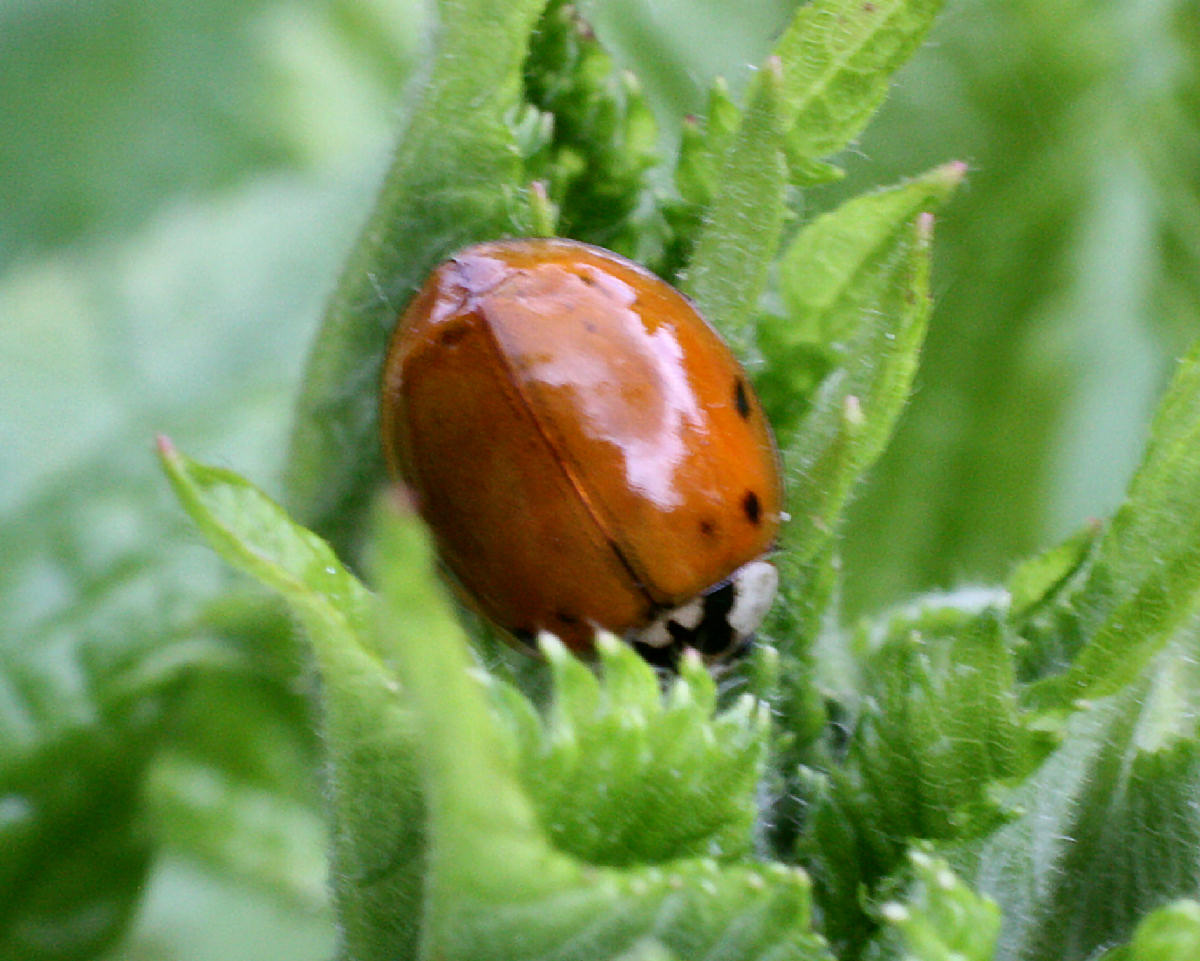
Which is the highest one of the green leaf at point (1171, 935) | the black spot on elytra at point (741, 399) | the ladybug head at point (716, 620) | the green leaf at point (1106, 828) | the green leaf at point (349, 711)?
the green leaf at point (349, 711)

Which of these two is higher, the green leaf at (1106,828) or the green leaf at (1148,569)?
the green leaf at (1148,569)

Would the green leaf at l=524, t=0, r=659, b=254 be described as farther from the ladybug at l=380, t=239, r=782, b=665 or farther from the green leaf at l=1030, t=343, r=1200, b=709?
the green leaf at l=1030, t=343, r=1200, b=709

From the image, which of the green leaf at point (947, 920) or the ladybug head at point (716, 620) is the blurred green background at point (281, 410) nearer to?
the ladybug head at point (716, 620)

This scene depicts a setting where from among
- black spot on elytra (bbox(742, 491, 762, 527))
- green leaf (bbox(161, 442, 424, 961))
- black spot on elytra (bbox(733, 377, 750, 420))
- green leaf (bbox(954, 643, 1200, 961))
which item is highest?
green leaf (bbox(161, 442, 424, 961))

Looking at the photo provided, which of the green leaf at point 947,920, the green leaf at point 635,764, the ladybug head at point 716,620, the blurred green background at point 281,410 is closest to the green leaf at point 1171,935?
the green leaf at point 947,920

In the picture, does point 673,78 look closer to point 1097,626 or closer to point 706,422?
point 706,422

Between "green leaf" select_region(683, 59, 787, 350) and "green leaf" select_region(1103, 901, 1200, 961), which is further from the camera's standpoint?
"green leaf" select_region(683, 59, 787, 350)

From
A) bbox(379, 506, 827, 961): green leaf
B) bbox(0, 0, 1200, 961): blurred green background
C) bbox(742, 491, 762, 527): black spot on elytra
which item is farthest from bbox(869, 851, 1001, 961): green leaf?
bbox(0, 0, 1200, 961): blurred green background
